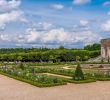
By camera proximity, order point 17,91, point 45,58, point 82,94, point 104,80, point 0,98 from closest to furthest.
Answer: point 0,98 → point 82,94 → point 17,91 → point 104,80 → point 45,58

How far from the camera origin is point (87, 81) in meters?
21.4

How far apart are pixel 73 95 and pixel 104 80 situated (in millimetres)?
7910

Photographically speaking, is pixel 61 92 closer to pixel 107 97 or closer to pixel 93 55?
pixel 107 97

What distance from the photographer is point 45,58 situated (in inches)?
2537

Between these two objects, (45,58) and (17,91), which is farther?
(45,58)

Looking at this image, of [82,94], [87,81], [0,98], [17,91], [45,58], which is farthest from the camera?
[45,58]

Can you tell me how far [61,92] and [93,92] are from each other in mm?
1754

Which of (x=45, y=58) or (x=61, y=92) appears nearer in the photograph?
(x=61, y=92)

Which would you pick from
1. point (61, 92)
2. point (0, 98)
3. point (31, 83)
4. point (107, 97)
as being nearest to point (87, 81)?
point (31, 83)

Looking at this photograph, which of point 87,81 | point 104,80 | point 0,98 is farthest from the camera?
point 104,80

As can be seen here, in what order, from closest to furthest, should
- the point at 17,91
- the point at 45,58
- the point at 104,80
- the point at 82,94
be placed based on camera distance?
1. the point at 82,94
2. the point at 17,91
3. the point at 104,80
4. the point at 45,58

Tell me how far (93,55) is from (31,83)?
50548 mm

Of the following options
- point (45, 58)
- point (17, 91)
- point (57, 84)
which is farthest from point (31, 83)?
point (45, 58)

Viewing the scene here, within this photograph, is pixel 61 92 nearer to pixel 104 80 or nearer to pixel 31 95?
pixel 31 95
